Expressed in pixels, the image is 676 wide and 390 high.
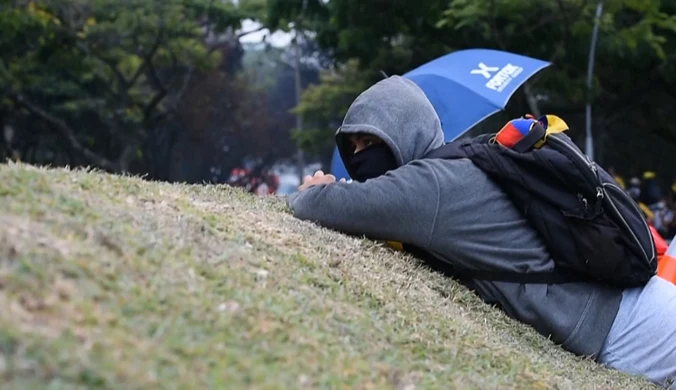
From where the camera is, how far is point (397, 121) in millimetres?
3547

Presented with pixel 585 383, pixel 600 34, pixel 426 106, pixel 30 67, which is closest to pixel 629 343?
pixel 585 383

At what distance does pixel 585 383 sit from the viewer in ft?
9.93

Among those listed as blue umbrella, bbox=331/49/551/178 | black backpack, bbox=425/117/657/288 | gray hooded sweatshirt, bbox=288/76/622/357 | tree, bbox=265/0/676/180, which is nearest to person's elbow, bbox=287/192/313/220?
gray hooded sweatshirt, bbox=288/76/622/357

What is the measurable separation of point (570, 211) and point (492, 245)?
310mm

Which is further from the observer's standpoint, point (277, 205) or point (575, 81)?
point (575, 81)

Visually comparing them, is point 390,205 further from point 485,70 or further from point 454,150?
point 485,70

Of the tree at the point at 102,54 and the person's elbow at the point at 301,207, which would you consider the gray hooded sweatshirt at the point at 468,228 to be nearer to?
the person's elbow at the point at 301,207

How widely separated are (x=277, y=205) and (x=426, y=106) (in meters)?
0.72

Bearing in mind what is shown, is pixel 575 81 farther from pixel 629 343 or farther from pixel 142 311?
pixel 142 311

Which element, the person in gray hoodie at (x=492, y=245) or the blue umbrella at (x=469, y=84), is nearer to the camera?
the person in gray hoodie at (x=492, y=245)

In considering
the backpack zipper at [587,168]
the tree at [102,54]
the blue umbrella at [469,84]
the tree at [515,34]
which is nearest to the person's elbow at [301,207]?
the backpack zipper at [587,168]

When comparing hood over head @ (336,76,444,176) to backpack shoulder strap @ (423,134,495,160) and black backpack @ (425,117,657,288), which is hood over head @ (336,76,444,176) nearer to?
backpack shoulder strap @ (423,134,495,160)

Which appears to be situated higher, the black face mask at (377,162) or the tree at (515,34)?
the black face mask at (377,162)

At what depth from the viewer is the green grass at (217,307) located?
180 cm
